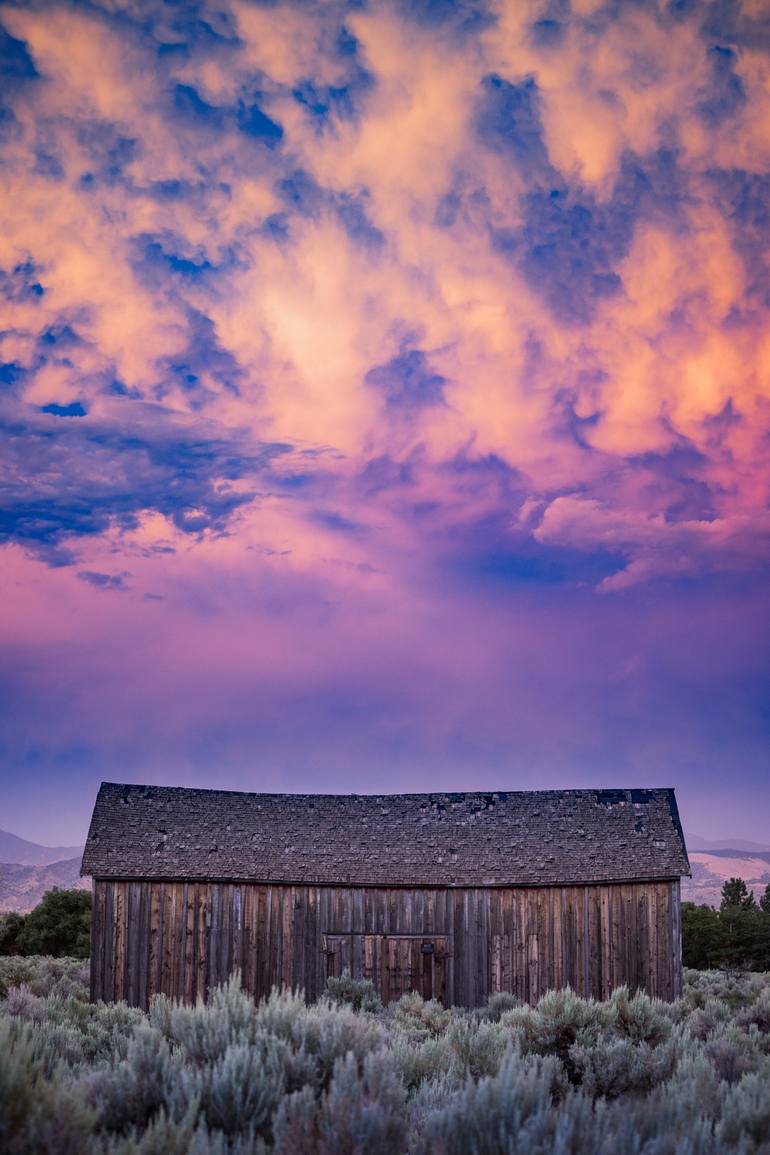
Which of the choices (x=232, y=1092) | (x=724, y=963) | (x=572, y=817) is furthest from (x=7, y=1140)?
(x=724, y=963)

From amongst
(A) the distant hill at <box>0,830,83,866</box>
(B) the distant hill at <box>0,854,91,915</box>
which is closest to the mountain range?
(B) the distant hill at <box>0,854,91,915</box>

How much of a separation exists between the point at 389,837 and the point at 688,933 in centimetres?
1828

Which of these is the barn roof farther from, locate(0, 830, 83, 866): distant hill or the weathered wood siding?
locate(0, 830, 83, 866): distant hill

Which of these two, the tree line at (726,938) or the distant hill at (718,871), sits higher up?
the tree line at (726,938)

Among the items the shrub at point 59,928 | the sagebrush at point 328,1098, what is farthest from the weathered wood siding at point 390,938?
the shrub at point 59,928

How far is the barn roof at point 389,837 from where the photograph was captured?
23.7 metres

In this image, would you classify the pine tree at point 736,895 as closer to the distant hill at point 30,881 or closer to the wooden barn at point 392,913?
the wooden barn at point 392,913

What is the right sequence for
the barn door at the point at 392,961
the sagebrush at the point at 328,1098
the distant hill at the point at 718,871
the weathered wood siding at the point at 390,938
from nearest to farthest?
the sagebrush at the point at 328,1098, the weathered wood siding at the point at 390,938, the barn door at the point at 392,961, the distant hill at the point at 718,871

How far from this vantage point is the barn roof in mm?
23672

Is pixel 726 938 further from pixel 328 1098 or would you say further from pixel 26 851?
pixel 26 851

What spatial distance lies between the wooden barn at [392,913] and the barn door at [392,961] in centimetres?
3

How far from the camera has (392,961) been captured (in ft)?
75.9

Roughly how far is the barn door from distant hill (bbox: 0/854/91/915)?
59.3m

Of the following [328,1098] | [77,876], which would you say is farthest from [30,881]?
[328,1098]
